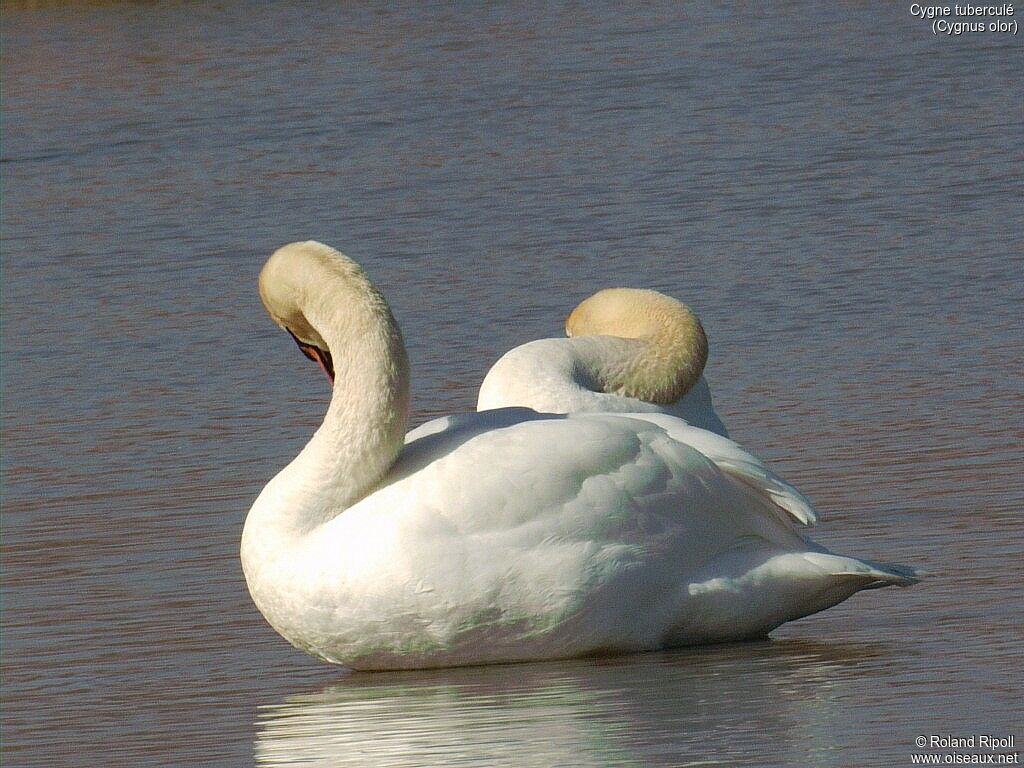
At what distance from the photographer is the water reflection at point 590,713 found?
4520 mm

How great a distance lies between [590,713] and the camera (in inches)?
192

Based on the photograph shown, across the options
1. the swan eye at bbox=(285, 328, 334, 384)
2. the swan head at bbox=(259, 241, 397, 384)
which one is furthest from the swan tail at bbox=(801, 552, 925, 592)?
the swan eye at bbox=(285, 328, 334, 384)

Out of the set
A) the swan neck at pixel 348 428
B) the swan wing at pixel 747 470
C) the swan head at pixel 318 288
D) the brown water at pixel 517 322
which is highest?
the swan head at pixel 318 288

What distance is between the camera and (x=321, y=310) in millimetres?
5746

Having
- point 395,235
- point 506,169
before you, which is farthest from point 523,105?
point 395,235

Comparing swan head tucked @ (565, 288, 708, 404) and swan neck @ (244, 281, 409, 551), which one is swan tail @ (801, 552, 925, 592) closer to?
swan neck @ (244, 281, 409, 551)

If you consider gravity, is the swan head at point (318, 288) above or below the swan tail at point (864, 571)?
above

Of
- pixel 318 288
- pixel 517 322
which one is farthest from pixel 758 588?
pixel 517 322

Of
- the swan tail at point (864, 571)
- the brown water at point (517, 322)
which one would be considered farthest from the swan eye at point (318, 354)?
the swan tail at point (864, 571)

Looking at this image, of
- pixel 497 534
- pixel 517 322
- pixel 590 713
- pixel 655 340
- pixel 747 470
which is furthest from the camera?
pixel 517 322

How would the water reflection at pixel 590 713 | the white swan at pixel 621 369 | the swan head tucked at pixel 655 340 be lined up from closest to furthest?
1. the water reflection at pixel 590 713
2. the white swan at pixel 621 369
3. the swan head tucked at pixel 655 340

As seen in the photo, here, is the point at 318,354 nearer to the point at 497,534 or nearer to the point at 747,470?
the point at 497,534

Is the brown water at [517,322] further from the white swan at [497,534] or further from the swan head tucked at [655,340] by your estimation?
the swan head tucked at [655,340]

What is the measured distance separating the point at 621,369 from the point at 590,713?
202cm
